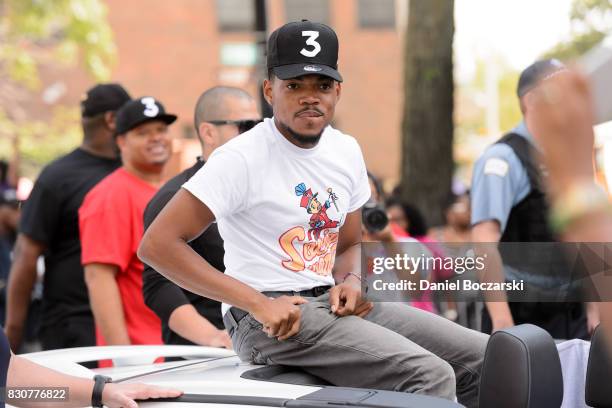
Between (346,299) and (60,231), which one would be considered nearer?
(346,299)

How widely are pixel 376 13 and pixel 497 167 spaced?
3001cm

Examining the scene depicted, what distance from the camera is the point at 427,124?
11.6 m

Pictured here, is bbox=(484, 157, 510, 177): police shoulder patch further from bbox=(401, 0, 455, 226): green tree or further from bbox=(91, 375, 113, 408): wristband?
bbox=(401, 0, 455, 226): green tree

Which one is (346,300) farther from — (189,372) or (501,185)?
(501,185)

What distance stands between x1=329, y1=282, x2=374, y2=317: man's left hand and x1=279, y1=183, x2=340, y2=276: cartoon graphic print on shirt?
11cm

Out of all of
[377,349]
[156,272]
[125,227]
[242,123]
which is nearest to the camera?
[377,349]

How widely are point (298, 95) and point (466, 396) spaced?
113 centimetres

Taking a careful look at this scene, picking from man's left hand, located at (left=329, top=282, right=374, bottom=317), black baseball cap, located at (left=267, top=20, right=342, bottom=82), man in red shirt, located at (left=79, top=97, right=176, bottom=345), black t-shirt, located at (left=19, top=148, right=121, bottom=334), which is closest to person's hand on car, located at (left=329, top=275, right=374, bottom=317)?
man's left hand, located at (left=329, top=282, right=374, bottom=317)

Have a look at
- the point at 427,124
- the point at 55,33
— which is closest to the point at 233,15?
Result: the point at 55,33

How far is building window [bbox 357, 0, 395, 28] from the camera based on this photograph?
34156mm

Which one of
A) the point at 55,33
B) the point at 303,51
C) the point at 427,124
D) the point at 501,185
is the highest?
the point at 55,33

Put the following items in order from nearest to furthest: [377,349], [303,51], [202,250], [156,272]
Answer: [377,349], [303,51], [202,250], [156,272]

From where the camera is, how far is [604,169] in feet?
5.79

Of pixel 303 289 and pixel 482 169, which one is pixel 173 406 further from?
pixel 482 169
